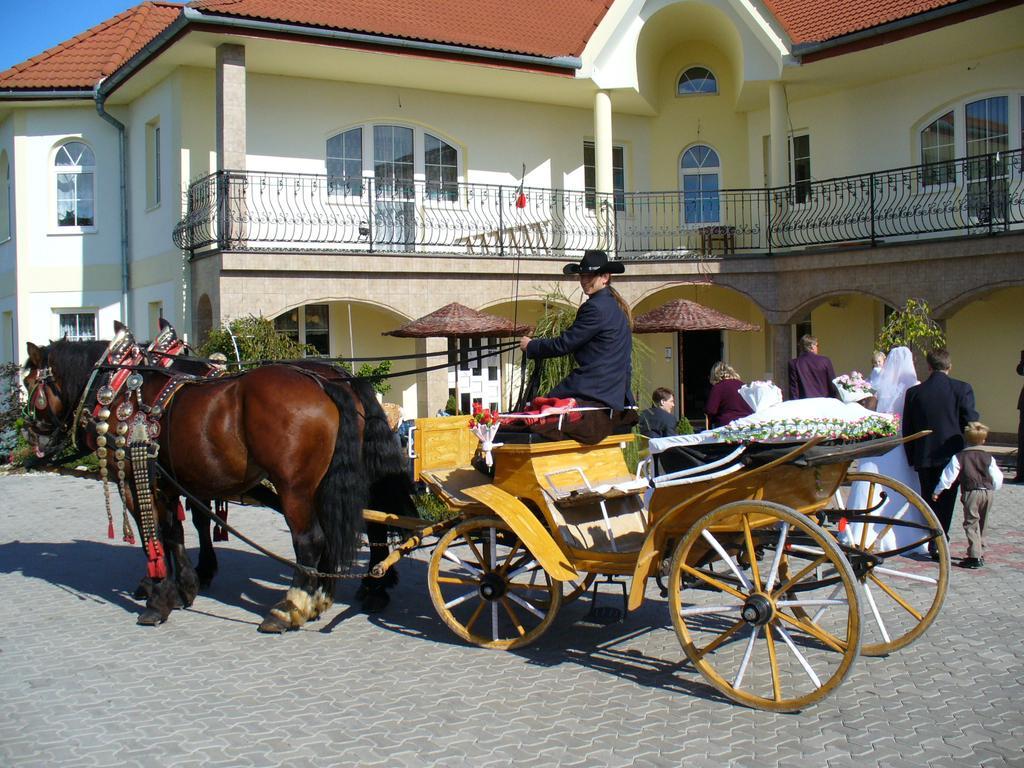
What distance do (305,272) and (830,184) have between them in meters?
10.3

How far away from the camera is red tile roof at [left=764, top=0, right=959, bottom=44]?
18.1 m

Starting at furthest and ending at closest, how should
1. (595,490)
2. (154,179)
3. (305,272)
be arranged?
(154,179)
(305,272)
(595,490)

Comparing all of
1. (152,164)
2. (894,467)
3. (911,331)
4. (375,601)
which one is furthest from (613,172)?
(375,601)

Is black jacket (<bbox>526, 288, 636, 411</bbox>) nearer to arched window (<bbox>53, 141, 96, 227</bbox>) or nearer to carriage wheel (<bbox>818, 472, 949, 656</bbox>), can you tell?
carriage wheel (<bbox>818, 472, 949, 656</bbox>)

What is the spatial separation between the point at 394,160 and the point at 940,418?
12.9 m

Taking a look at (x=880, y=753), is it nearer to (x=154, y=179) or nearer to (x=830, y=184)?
(x=830, y=184)

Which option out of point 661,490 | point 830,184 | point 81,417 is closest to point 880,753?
point 661,490

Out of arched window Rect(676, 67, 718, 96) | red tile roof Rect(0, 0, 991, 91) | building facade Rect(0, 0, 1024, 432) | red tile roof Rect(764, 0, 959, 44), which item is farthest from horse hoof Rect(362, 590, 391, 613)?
arched window Rect(676, 67, 718, 96)

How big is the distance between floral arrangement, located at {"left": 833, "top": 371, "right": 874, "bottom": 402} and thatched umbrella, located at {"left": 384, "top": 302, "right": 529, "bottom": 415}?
8.21m

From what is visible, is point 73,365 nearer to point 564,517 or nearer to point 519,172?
point 564,517

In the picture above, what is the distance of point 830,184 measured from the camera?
805 inches

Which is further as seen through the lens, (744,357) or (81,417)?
(744,357)

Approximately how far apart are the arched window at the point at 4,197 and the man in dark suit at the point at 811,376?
17.8 meters

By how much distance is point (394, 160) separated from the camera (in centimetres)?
1995
